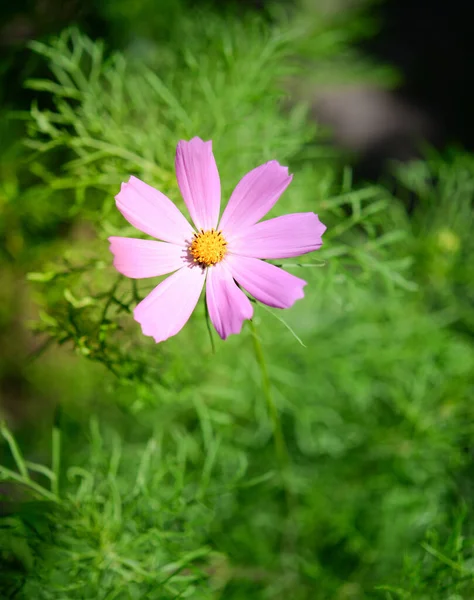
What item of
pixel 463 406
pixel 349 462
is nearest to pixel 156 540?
pixel 349 462

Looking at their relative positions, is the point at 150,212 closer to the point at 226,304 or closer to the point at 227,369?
the point at 226,304

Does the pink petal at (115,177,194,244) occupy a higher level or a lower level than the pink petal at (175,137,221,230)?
lower

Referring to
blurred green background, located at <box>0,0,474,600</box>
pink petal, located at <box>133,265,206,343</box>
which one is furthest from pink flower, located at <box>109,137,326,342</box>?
blurred green background, located at <box>0,0,474,600</box>

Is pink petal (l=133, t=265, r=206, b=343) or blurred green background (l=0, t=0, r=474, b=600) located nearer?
pink petal (l=133, t=265, r=206, b=343)

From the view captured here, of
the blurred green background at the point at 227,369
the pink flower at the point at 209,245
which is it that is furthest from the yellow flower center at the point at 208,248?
the blurred green background at the point at 227,369

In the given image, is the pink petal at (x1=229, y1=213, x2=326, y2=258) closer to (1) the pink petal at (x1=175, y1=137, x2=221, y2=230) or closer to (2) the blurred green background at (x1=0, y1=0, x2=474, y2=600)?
(1) the pink petal at (x1=175, y1=137, x2=221, y2=230)

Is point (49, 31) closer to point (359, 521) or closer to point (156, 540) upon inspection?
point (156, 540)
